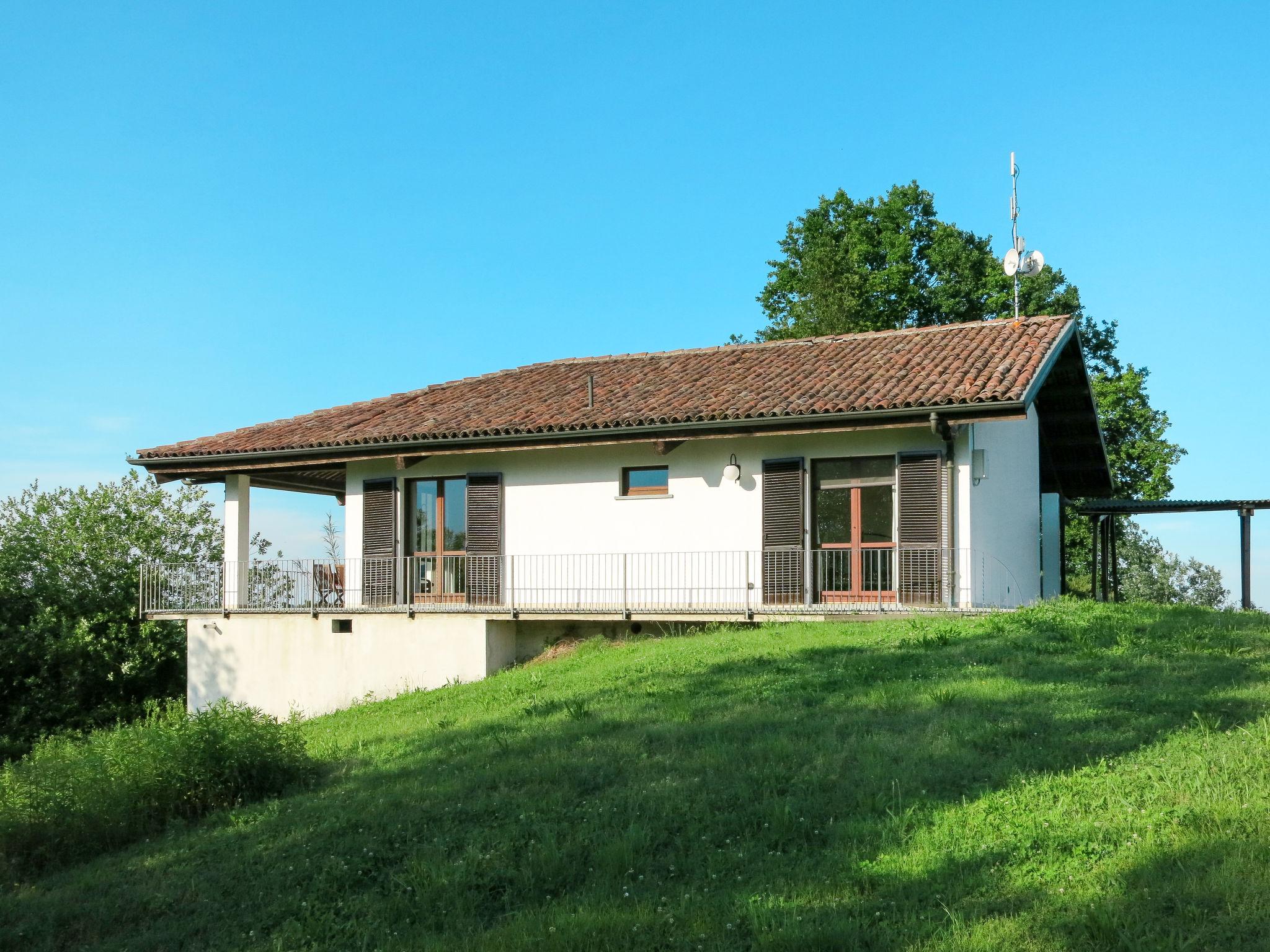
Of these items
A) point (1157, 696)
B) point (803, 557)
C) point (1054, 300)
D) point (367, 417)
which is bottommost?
point (1157, 696)

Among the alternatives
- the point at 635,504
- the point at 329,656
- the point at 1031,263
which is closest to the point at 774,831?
the point at 635,504

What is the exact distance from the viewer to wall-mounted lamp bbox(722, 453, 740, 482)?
16562 mm

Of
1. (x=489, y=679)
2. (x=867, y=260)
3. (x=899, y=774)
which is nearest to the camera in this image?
(x=899, y=774)

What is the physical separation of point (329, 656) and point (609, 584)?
463cm

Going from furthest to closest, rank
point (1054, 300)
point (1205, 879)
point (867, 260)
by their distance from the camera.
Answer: point (867, 260) → point (1054, 300) → point (1205, 879)

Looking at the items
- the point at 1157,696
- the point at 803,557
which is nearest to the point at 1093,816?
the point at 1157,696

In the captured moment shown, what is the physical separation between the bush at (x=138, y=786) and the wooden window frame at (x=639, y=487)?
7940 millimetres

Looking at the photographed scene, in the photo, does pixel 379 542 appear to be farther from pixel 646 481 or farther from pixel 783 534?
pixel 783 534

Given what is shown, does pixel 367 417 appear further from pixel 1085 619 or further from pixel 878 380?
pixel 1085 619

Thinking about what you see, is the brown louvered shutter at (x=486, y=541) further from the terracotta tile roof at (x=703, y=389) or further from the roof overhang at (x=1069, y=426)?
the roof overhang at (x=1069, y=426)

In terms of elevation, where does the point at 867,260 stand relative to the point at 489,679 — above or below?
above

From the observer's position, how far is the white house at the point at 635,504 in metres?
15.6

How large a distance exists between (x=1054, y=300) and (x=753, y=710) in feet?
82.7

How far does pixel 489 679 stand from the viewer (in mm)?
15062
